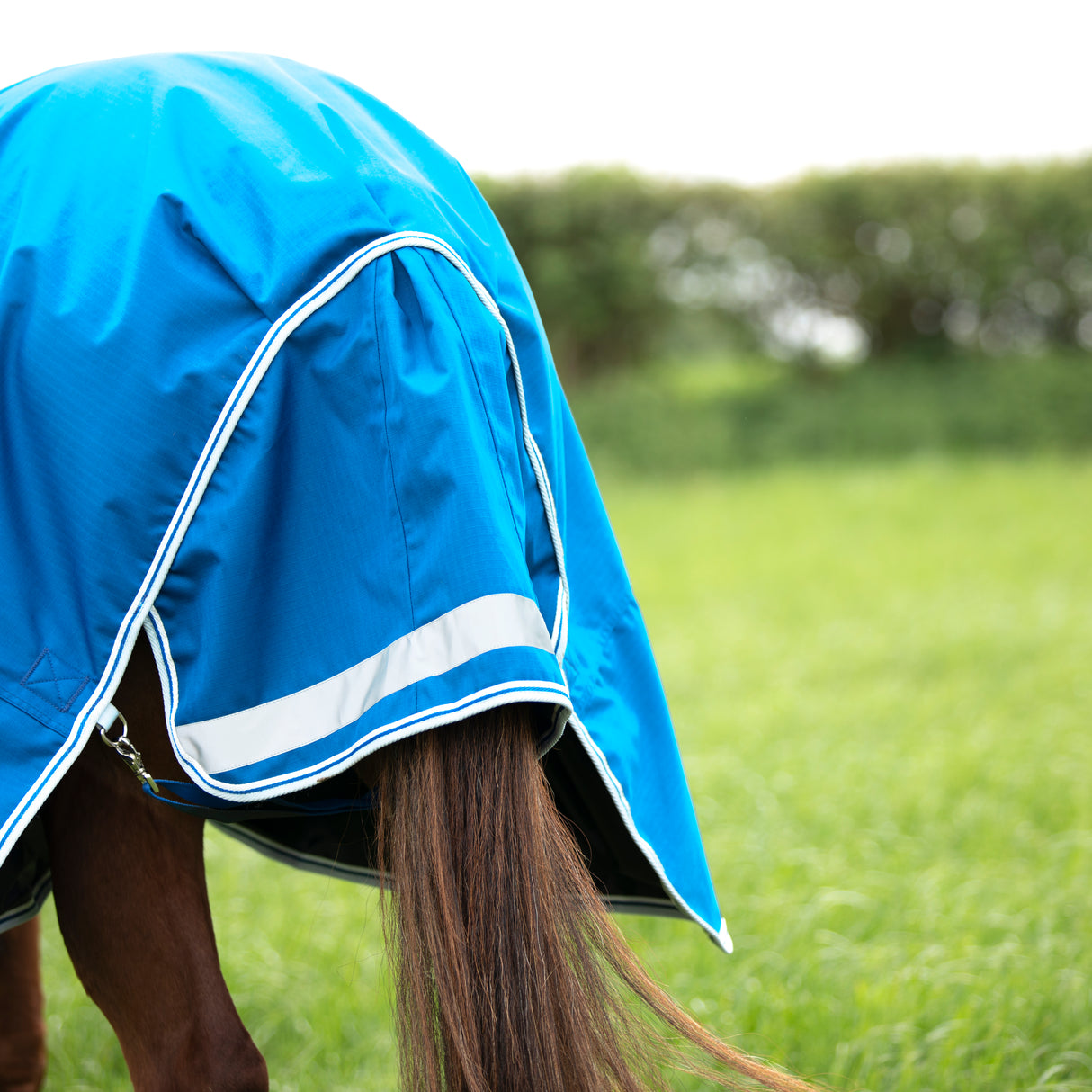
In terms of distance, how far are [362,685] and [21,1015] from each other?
1.09 m

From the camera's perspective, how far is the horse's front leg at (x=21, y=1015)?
1.58 m

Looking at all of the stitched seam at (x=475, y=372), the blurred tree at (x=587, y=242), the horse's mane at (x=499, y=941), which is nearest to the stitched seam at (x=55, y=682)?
the horse's mane at (x=499, y=941)

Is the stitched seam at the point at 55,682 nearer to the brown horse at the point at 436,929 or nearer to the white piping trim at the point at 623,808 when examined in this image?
the brown horse at the point at 436,929

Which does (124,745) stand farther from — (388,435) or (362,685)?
(388,435)

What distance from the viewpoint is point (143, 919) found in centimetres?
106

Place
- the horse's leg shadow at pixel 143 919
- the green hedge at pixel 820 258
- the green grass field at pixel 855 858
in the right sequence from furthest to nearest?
1. the green hedge at pixel 820 258
2. the green grass field at pixel 855 858
3. the horse's leg shadow at pixel 143 919

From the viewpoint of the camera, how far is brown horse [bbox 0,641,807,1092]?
2.98 feet

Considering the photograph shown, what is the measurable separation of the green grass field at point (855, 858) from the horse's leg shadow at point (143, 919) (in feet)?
2.14

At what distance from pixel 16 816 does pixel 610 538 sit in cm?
67

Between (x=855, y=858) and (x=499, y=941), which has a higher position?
(x=499, y=941)

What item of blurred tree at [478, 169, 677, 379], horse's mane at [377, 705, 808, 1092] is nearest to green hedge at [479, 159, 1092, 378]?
blurred tree at [478, 169, 677, 379]

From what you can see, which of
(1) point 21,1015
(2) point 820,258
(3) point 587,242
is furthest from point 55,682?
(2) point 820,258

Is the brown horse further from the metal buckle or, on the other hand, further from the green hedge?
the green hedge

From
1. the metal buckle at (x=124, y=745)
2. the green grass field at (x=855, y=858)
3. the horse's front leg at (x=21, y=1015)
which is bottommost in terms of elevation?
the green grass field at (x=855, y=858)
